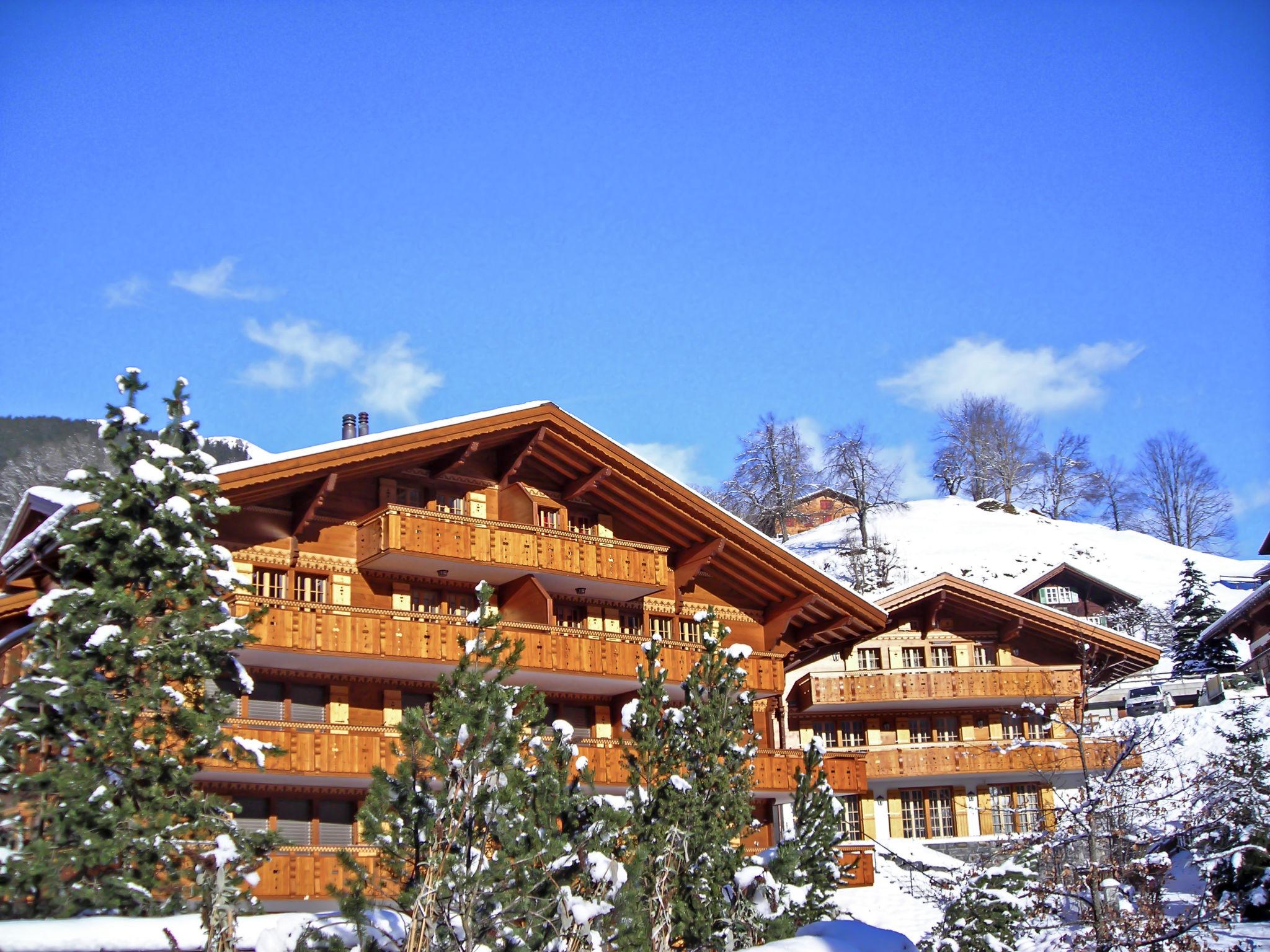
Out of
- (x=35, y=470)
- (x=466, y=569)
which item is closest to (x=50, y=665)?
(x=466, y=569)

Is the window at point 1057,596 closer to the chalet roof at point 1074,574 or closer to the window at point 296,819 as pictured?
the chalet roof at point 1074,574

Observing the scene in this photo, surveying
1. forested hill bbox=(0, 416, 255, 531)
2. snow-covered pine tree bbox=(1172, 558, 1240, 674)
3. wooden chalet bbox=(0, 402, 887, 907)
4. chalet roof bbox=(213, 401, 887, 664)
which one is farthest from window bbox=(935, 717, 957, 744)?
forested hill bbox=(0, 416, 255, 531)

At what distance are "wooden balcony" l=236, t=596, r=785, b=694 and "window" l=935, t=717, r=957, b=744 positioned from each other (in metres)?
10.7

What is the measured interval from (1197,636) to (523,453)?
132 feet

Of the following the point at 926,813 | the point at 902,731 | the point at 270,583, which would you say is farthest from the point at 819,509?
the point at 270,583

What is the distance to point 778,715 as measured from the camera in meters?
35.4

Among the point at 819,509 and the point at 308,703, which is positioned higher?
the point at 819,509

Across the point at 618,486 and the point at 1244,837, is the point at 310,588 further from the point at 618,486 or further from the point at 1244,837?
the point at 1244,837

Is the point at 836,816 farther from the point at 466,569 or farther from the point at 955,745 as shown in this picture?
the point at 955,745

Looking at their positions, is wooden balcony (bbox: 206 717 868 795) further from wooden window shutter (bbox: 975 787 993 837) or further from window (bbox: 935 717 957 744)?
wooden window shutter (bbox: 975 787 993 837)

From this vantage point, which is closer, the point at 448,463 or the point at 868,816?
the point at 448,463

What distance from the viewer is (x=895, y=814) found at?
38688mm

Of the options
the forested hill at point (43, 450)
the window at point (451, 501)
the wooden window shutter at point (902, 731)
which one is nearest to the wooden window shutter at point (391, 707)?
the window at point (451, 501)

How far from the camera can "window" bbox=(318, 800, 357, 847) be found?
85.0ft
